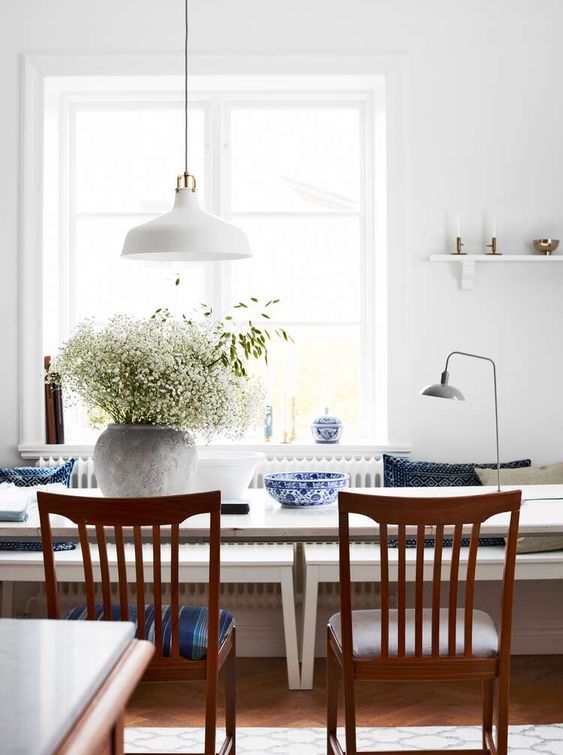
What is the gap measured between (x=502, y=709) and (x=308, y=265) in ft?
8.94

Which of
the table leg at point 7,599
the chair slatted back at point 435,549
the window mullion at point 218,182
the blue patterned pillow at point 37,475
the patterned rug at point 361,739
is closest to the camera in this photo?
the chair slatted back at point 435,549

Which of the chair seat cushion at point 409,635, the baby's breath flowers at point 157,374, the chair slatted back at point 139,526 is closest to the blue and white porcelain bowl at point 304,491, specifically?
the baby's breath flowers at point 157,374

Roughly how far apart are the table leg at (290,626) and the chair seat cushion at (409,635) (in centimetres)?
101

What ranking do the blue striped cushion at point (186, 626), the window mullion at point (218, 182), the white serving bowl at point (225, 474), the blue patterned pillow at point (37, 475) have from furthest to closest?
the window mullion at point (218, 182) < the blue patterned pillow at point (37, 475) < the white serving bowl at point (225, 474) < the blue striped cushion at point (186, 626)

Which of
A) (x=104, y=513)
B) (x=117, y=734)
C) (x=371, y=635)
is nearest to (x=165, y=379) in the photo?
(x=104, y=513)

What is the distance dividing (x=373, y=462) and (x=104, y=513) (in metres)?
2.18

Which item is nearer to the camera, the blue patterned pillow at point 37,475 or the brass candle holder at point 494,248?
the blue patterned pillow at point 37,475

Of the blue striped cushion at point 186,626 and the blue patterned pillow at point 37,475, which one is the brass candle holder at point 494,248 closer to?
the blue patterned pillow at point 37,475

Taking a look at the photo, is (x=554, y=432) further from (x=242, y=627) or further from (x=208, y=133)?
(x=208, y=133)

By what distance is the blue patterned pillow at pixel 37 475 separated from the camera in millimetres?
3801

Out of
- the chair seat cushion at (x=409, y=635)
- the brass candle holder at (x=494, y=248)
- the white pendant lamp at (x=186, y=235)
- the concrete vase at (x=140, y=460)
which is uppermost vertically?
the brass candle holder at (x=494, y=248)

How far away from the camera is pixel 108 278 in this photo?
4.46 metres

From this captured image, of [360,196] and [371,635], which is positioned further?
[360,196]

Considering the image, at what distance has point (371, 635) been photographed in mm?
2279
